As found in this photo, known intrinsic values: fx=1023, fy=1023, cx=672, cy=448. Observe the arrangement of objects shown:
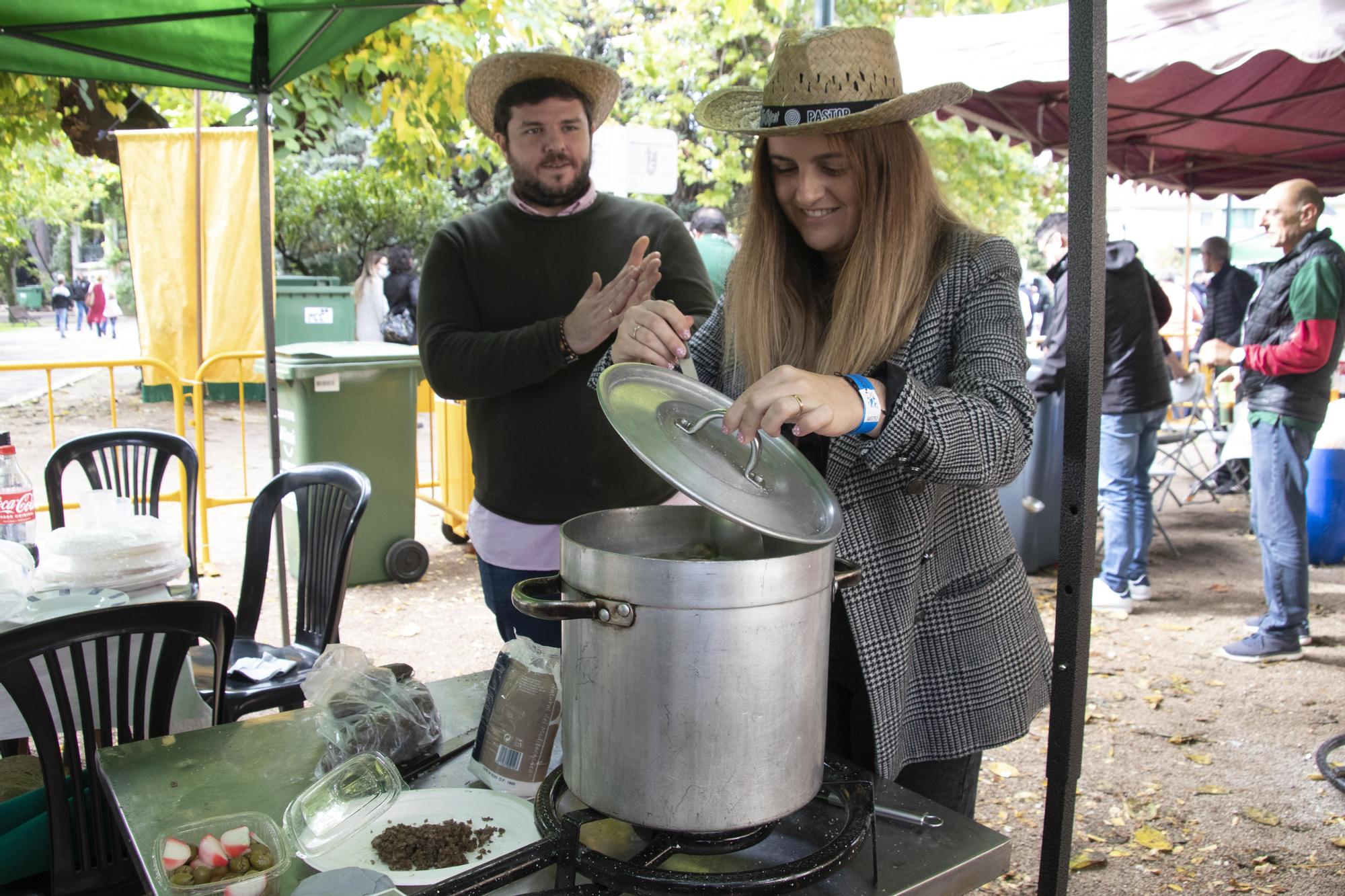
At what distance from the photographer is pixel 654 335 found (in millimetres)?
1458

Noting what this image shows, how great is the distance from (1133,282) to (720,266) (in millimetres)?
2214

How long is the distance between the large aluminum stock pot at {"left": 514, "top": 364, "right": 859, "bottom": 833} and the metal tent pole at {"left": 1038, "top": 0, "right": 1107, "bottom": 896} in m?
0.38

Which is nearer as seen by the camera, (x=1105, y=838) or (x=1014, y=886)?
(x=1014, y=886)

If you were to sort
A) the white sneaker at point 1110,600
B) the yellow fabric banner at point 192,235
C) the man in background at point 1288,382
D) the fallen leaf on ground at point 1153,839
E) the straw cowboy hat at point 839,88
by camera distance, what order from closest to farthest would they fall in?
the straw cowboy hat at point 839,88 < the fallen leaf on ground at point 1153,839 < the man in background at point 1288,382 < the white sneaker at point 1110,600 < the yellow fabric banner at point 192,235

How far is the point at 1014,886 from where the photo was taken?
9.96 ft

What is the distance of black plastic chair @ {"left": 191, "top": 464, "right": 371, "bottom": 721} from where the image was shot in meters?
3.25

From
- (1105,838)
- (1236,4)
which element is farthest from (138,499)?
(1236,4)

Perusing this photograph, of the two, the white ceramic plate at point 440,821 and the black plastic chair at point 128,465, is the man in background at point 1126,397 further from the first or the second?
the white ceramic plate at point 440,821

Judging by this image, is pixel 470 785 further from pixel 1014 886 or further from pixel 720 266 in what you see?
pixel 720 266

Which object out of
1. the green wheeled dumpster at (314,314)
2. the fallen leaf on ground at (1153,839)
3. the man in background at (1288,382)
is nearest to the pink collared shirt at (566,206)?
the fallen leaf on ground at (1153,839)

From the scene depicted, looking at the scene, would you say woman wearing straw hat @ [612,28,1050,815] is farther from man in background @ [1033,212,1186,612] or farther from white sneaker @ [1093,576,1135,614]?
white sneaker @ [1093,576,1135,614]

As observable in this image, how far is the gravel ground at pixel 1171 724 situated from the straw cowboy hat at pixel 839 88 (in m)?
2.45

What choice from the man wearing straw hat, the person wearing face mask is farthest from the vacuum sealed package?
the person wearing face mask

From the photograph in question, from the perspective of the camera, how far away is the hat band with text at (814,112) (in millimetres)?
1487
